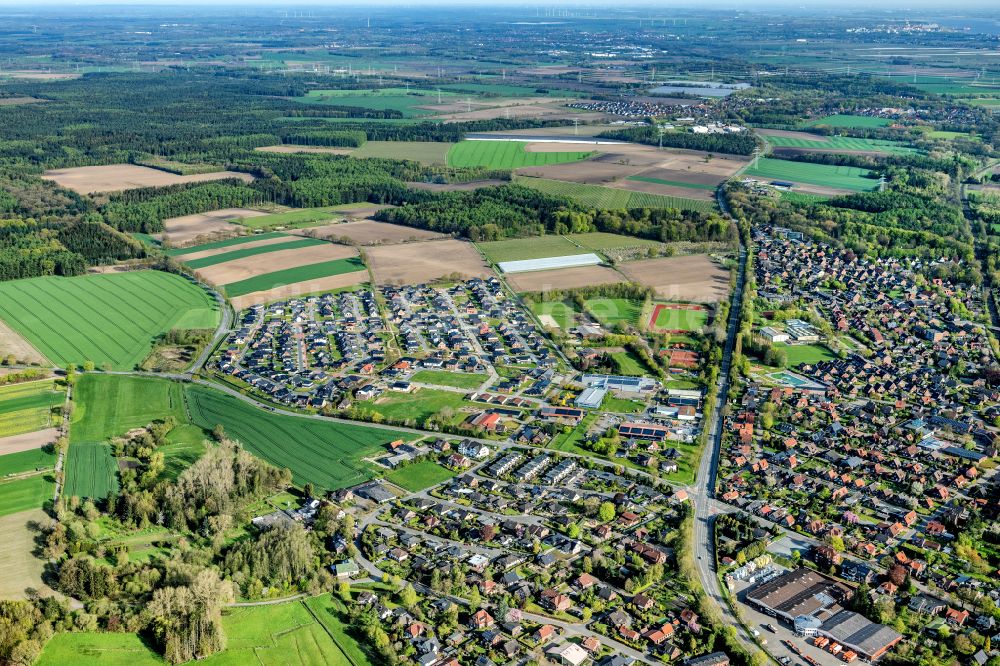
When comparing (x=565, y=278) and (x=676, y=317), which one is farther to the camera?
(x=565, y=278)

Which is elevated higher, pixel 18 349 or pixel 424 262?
pixel 424 262

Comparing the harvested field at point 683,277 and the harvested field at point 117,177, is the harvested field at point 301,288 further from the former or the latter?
the harvested field at point 117,177

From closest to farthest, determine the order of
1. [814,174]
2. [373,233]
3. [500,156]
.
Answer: [373,233]
[814,174]
[500,156]

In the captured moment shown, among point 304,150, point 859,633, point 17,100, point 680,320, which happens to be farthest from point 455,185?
point 17,100

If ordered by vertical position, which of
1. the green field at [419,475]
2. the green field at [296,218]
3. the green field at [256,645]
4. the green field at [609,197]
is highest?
the green field at [609,197]

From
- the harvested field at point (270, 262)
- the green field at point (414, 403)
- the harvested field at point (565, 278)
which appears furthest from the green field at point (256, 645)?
the harvested field at point (270, 262)

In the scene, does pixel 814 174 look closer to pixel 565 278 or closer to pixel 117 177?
pixel 565 278

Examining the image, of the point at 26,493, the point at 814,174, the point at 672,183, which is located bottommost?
the point at 26,493

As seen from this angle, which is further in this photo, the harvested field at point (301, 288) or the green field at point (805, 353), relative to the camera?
the harvested field at point (301, 288)
